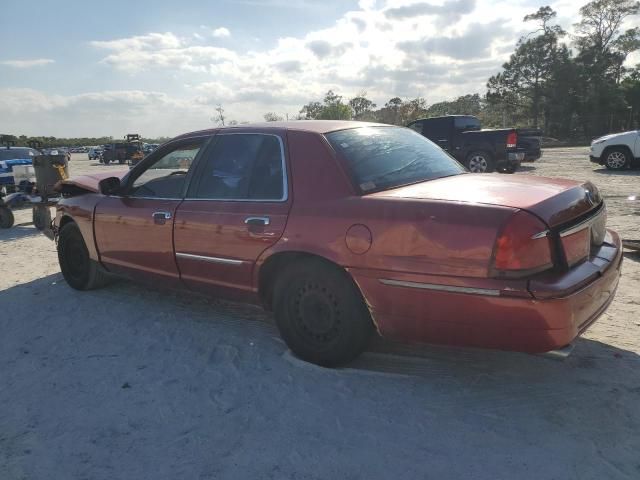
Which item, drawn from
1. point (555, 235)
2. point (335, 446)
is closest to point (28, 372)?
point (335, 446)

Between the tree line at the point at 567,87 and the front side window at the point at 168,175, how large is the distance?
33.4 metres

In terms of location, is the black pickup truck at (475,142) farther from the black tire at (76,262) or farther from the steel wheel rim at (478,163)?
the black tire at (76,262)

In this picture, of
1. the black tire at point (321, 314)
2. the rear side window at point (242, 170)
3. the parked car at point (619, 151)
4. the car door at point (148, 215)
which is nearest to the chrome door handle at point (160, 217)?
the car door at point (148, 215)

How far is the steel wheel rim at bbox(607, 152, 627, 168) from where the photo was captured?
1439 centimetres

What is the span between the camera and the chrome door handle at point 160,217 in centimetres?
401

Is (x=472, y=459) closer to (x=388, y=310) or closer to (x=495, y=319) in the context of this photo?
(x=495, y=319)

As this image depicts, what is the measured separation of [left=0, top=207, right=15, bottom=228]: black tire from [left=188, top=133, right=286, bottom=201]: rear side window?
279 inches

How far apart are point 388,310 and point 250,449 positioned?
1047 mm

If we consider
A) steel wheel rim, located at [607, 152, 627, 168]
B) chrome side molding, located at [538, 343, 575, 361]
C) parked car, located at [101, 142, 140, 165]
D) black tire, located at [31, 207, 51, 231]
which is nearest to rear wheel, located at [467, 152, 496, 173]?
steel wheel rim, located at [607, 152, 627, 168]

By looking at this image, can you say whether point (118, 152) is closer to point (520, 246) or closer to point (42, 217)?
point (42, 217)

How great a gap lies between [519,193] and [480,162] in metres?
12.3

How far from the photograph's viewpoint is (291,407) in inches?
115

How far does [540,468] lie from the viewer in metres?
2.32

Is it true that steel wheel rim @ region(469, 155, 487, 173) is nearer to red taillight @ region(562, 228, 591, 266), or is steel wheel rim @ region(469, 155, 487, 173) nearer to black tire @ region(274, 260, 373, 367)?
red taillight @ region(562, 228, 591, 266)
